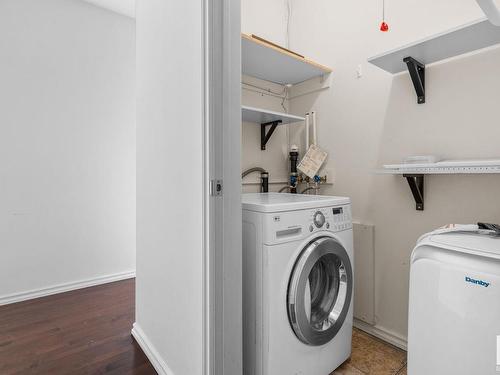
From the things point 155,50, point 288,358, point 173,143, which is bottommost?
point 288,358

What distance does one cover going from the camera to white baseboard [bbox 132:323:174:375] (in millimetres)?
1405

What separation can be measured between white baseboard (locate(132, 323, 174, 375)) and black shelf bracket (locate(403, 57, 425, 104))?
1958mm

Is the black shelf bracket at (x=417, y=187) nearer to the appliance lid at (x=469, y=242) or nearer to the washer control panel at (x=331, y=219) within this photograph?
the washer control panel at (x=331, y=219)

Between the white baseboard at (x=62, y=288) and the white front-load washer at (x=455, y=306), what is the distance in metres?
2.62

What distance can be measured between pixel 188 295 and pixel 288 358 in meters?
0.53

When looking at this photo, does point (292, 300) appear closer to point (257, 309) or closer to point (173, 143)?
point (257, 309)

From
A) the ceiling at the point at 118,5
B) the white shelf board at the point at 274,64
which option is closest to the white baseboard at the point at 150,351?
the white shelf board at the point at 274,64

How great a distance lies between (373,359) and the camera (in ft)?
5.14

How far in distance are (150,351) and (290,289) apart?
3.11 feet

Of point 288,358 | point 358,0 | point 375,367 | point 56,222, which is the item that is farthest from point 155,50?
point 375,367

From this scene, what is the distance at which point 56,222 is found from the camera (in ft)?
8.06

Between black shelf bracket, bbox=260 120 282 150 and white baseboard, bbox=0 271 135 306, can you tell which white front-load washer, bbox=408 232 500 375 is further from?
white baseboard, bbox=0 271 135 306

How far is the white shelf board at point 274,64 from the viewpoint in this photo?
64.4 inches

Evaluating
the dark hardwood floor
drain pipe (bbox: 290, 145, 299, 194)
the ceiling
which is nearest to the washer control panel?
drain pipe (bbox: 290, 145, 299, 194)
